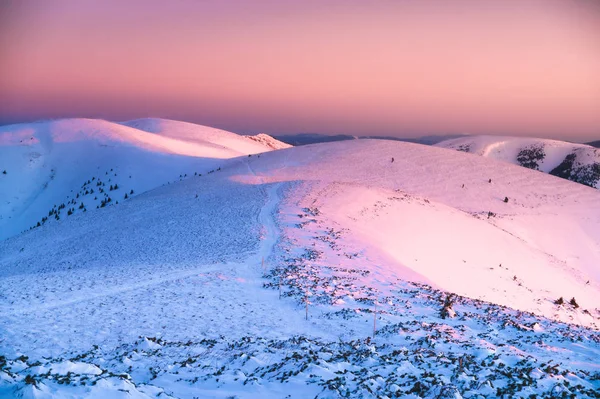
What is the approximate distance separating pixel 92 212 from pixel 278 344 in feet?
114

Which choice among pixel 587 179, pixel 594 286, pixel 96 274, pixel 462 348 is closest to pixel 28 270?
pixel 96 274

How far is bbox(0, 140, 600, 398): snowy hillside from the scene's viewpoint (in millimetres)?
8438

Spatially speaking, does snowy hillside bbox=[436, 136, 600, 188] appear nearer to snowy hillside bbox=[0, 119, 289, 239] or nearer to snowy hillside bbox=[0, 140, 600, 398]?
snowy hillside bbox=[0, 140, 600, 398]

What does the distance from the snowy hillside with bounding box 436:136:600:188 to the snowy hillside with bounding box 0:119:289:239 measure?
81.3 meters

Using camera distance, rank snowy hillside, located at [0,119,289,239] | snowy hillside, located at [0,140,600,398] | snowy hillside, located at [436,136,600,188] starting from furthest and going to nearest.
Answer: snowy hillside, located at [436,136,600,188], snowy hillside, located at [0,119,289,239], snowy hillside, located at [0,140,600,398]

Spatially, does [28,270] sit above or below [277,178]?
below

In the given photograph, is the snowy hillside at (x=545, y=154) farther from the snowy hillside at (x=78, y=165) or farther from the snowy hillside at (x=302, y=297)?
the snowy hillside at (x=78, y=165)

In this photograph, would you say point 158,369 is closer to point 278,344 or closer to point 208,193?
point 278,344

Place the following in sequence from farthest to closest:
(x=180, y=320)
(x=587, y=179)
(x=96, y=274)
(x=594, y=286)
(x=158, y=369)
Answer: (x=587, y=179)
(x=594, y=286)
(x=96, y=274)
(x=180, y=320)
(x=158, y=369)

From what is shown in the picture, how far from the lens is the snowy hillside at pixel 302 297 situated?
8438 mm

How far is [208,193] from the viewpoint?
3912 centimetres

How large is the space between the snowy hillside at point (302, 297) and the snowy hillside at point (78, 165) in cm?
1237

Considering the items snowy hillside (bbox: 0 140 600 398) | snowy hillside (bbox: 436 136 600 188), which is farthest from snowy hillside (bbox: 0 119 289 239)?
snowy hillside (bbox: 436 136 600 188)

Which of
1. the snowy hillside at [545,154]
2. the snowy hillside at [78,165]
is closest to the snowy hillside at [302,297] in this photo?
the snowy hillside at [78,165]
